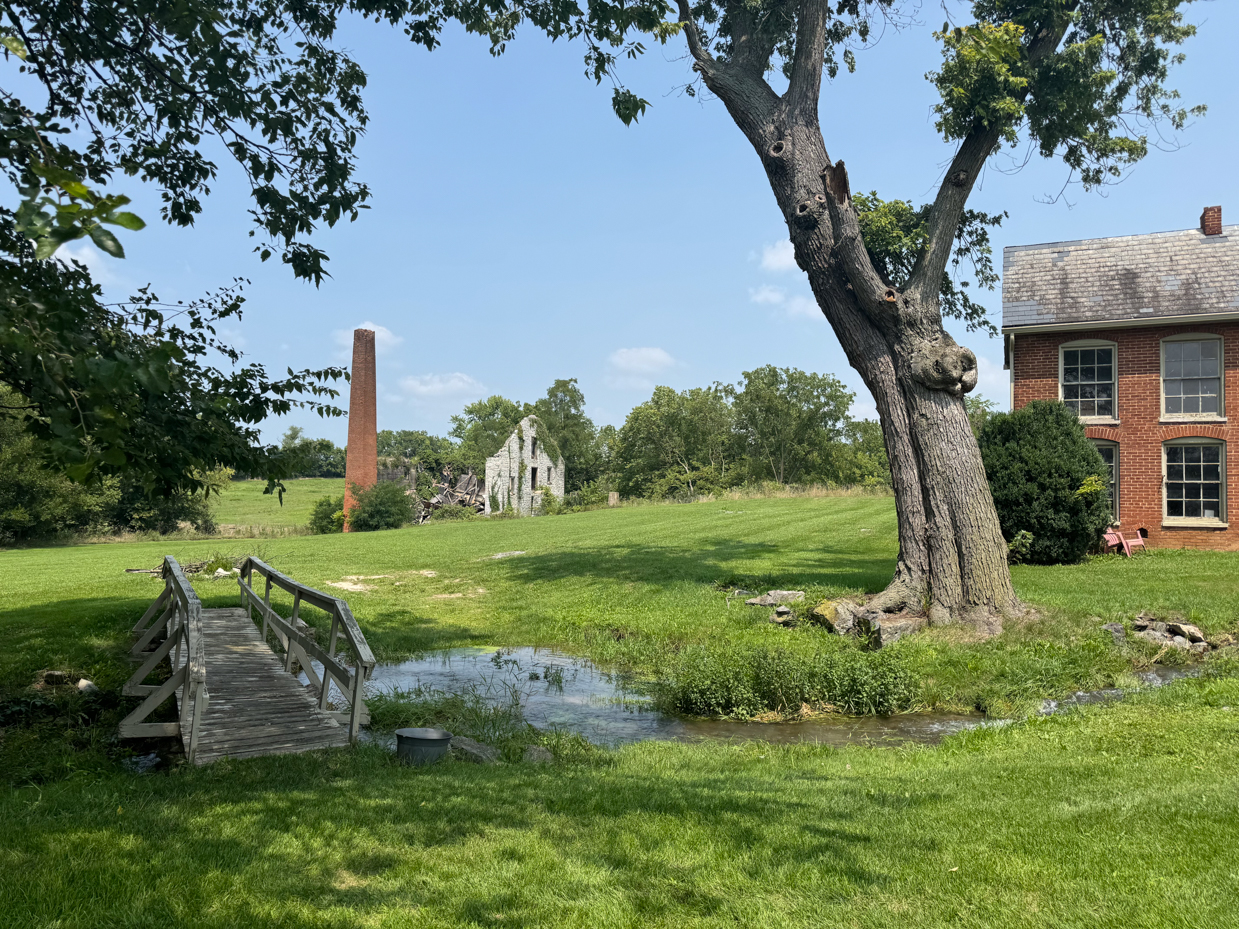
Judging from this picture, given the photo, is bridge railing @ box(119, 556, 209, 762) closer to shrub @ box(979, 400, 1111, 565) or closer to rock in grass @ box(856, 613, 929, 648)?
rock in grass @ box(856, 613, 929, 648)

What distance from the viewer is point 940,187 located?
14.9 meters

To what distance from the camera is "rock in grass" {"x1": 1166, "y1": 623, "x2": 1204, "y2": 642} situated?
1215 centimetres

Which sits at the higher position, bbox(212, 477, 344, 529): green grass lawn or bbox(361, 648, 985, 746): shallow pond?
bbox(212, 477, 344, 529): green grass lawn

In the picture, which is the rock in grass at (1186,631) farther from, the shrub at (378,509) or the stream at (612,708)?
the shrub at (378,509)

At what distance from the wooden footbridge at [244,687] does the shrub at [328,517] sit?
3196cm

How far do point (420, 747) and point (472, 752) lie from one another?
555 mm

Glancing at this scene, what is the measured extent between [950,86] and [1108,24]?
4481 millimetres

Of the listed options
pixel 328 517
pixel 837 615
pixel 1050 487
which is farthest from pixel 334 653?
pixel 328 517

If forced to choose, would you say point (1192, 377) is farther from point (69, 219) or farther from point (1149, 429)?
point (69, 219)

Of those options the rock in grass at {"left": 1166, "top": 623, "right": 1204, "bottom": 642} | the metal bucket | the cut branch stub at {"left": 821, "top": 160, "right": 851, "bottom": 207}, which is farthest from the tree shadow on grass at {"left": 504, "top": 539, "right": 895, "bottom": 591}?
the metal bucket

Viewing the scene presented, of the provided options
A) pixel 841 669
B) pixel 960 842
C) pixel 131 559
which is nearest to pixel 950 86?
pixel 841 669

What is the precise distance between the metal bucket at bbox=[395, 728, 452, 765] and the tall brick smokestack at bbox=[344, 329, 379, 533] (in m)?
38.4

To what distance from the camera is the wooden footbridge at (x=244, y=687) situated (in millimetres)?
7340

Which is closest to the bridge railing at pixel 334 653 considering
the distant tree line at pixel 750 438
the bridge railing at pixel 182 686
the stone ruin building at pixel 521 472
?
the bridge railing at pixel 182 686
